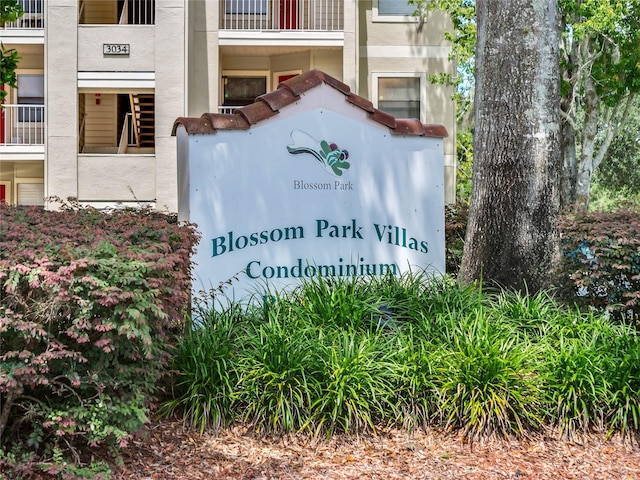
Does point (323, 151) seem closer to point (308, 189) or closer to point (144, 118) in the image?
point (308, 189)

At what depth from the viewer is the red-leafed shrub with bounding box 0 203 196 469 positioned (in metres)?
3.60

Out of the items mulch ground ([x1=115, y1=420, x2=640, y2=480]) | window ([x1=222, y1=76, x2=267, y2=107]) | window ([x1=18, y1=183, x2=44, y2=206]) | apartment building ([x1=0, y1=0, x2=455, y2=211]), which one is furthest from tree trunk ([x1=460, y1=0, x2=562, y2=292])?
window ([x1=18, y1=183, x2=44, y2=206])

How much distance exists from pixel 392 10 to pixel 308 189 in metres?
14.5

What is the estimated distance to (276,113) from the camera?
7492 millimetres

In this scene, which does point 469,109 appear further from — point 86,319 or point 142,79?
point 86,319

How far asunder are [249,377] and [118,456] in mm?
1253

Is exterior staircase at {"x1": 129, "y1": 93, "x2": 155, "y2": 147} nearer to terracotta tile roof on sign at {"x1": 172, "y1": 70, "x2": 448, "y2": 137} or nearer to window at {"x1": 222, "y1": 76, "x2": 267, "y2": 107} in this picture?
window at {"x1": 222, "y1": 76, "x2": 267, "y2": 107}

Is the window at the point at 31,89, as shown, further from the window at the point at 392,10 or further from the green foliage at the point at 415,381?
the green foliage at the point at 415,381

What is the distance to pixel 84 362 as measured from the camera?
3889 mm

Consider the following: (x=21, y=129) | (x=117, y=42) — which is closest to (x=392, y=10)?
(x=117, y=42)

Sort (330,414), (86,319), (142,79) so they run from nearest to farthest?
1. (86,319)
2. (330,414)
3. (142,79)

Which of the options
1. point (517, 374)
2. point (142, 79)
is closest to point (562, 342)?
point (517, 374)

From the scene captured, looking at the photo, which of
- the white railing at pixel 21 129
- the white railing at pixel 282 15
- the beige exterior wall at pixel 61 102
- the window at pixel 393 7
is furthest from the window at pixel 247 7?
the white railing at pixel 21 129

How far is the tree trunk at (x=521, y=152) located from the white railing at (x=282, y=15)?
12.8 meters
